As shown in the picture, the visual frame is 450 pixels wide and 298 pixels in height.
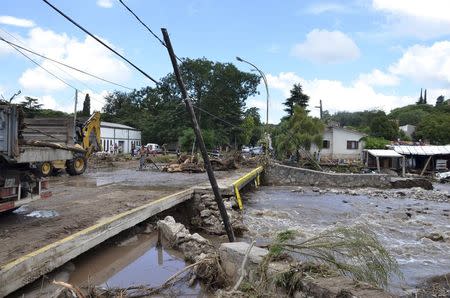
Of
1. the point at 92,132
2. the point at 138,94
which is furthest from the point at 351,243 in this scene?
the point at 138,94

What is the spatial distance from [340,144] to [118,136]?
31618 millimetres

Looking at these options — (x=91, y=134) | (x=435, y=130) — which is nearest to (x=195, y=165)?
(x=91, y=134)

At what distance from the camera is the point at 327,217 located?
1928cm

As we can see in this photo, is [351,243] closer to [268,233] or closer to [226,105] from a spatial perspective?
[268,233]

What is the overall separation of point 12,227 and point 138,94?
7724 centimetres

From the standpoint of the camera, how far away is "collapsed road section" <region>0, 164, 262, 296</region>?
6621mm

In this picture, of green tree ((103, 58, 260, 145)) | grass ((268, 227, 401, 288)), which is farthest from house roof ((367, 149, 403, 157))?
grass ((268, 227, 401, 288))

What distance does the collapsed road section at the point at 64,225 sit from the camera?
6.62 m

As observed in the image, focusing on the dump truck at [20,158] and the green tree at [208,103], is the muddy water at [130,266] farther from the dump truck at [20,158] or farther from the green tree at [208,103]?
the green tree at [208,103]

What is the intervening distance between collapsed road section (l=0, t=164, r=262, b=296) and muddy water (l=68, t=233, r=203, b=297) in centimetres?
48

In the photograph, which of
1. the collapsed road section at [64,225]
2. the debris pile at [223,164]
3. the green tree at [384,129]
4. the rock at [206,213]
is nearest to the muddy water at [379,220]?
the rock at [206,213]

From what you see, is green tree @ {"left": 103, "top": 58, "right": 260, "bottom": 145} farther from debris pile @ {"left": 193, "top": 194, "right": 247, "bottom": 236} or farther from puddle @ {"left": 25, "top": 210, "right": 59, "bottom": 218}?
puddle @ {"left": 25, "top": 210, "right": 59, "bottom": 218}

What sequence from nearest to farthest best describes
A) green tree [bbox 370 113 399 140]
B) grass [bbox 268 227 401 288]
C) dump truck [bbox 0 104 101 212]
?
1. grass [bbox 268 227 401 288]
2. dump truck [bbox 0 104 101 212]
3. green tree [bbox 370 113 399 140]

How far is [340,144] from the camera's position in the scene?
53.6 m
